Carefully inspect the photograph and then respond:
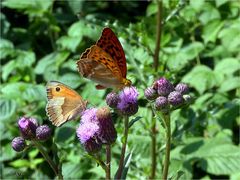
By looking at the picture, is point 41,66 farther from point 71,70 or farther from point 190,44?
point 190,44

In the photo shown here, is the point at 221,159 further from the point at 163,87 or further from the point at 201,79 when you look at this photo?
the point at 163,87

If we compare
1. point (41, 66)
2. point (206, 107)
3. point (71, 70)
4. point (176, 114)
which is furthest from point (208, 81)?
point (41, 66)

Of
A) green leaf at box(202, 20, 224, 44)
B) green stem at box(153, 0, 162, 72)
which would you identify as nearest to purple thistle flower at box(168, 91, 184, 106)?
green stem at box(153, 0, 162, 72)

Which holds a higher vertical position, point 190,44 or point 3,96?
point 190,44

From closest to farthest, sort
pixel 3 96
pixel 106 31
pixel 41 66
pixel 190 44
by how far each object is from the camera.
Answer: pixel 106 31 < pixel 3 96 < pixel 190 44 < pixel 41 66

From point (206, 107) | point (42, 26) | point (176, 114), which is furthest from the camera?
point (42, 26)

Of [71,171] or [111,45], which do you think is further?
[71,171]

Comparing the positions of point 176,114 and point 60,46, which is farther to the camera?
point 60,46

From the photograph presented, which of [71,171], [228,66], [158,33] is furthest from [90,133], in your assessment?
[228,66]

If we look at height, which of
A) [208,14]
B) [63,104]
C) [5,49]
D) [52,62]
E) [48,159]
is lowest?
[48,159]
